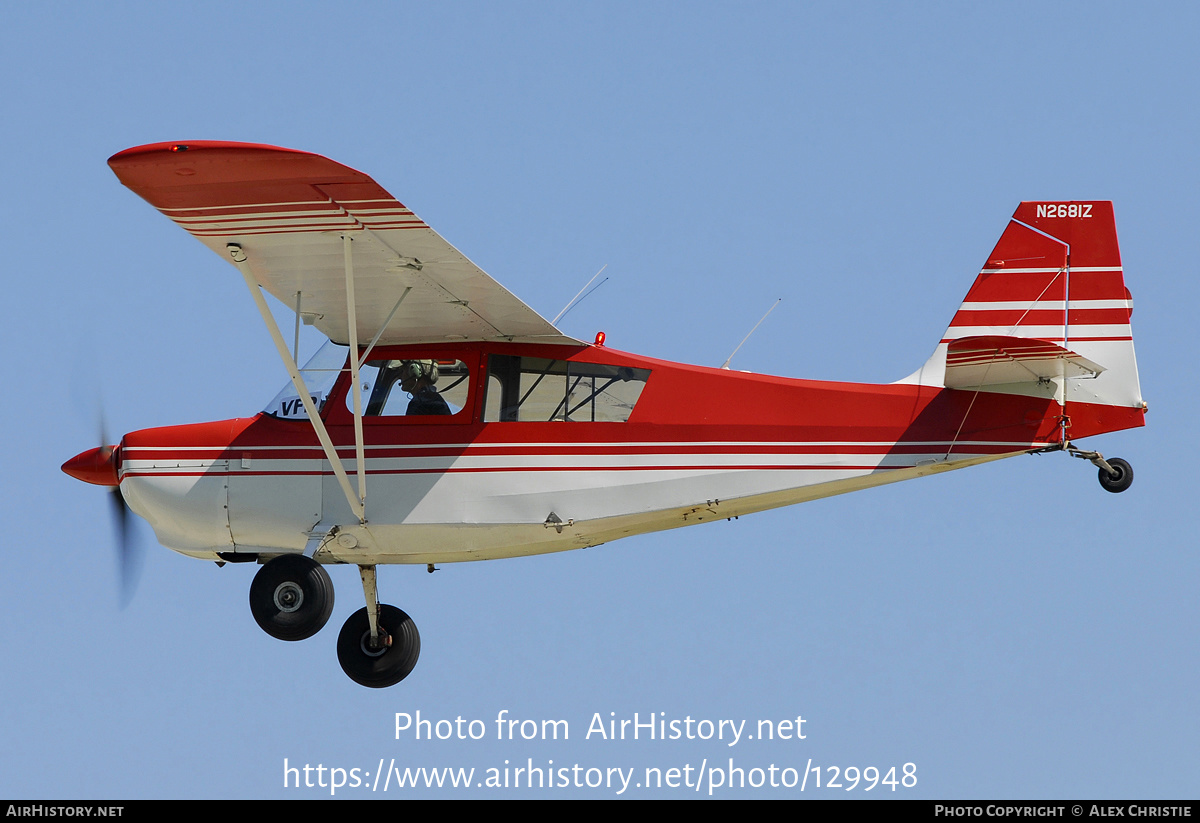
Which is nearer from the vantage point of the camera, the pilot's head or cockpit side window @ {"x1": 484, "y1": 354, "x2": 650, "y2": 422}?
cockpit side window @ {"x1": 484, "y1": 354, "x2": 650, "y2": 422}

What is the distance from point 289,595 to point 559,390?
2.61 metres

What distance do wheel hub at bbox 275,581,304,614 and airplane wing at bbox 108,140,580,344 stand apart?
206 cm

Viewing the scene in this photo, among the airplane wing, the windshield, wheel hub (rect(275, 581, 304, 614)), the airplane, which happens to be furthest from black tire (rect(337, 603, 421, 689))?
the airplane wing

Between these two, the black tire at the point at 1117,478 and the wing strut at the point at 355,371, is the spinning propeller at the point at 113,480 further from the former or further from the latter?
the black tire at the point at 1117,478

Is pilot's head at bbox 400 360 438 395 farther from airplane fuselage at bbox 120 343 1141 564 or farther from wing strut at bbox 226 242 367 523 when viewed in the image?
wing strut at bbox 226 242 367 523

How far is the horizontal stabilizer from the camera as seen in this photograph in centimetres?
1086

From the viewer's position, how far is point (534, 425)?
11898 millimetres

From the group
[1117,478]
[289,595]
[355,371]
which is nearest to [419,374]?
[355,371]

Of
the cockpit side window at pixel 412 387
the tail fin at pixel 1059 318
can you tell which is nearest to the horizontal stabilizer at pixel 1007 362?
the tail fin at pixel 1059 318

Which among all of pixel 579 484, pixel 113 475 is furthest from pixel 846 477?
pixel 113 475

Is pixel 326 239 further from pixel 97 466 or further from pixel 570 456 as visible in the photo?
pixel 97 466
